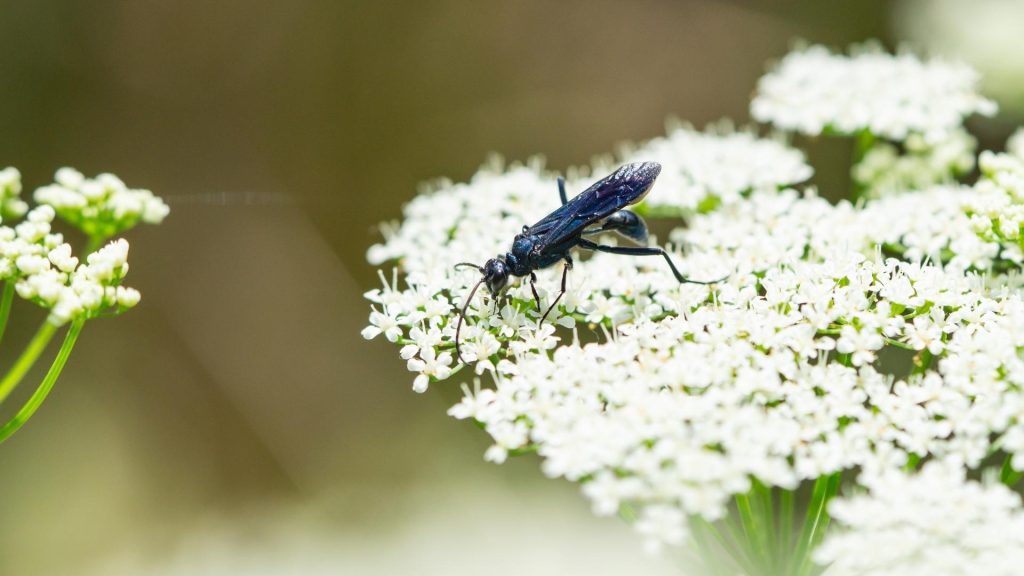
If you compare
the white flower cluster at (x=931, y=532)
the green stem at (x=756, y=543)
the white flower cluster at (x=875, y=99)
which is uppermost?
the white flower cluster at (x=875, y=99)

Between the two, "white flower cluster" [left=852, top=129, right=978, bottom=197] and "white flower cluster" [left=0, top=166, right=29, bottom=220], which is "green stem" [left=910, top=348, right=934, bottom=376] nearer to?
"white flower cluster" [left=852, top=129, right=978, bottom=197]

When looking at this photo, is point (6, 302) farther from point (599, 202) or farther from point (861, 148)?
point (861, 148)

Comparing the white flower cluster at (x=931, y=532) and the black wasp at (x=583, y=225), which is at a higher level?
the black wasp at (x=583, y=225)

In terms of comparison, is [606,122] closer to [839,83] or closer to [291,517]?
[839,83]

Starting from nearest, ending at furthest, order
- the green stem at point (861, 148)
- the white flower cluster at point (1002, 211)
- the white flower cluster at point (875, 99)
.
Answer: the white flower cluster at point (1002, 211) < the white flower cluster at point (875, 99) < the green stem at point (861, 148)

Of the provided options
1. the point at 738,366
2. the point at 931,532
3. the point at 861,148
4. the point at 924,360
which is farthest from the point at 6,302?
the point at 861,148

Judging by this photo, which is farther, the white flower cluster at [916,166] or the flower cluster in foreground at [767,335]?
the white flower cluster at [916,166]

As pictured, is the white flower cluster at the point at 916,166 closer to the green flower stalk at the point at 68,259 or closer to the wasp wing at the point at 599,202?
the wasp wing at the point at 599,202

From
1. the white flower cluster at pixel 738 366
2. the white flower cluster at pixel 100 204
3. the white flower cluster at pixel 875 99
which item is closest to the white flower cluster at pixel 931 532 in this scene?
the white flower cluster at pixel 738 366
